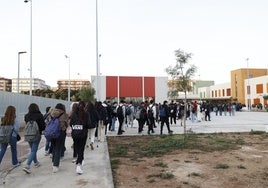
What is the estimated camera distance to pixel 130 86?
68688 millimetres

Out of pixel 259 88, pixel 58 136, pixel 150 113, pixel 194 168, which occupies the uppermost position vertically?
pixel 259 88

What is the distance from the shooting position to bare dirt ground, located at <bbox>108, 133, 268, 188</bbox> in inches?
252

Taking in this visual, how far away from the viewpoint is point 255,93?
76312mm

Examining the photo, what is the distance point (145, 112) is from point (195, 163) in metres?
7.86

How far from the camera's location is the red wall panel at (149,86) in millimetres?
69688

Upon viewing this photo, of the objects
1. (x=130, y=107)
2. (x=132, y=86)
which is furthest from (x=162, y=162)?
(x=132, y=86)

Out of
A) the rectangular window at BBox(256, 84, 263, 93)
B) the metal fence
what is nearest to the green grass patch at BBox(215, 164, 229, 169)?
the metal fence

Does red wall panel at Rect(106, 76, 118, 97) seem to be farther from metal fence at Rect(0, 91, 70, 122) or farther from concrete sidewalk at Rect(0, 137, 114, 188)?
concrete sidewalk at Rect(0, 137, 114, 188)

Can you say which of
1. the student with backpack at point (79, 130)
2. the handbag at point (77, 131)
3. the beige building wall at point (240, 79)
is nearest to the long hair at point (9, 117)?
the student with backpack at point (79, 130)

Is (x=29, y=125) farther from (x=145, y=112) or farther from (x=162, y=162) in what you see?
(x=145, y=112)

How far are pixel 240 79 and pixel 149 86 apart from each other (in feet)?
98.0

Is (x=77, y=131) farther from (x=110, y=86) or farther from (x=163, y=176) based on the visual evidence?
(x=110, y=86)

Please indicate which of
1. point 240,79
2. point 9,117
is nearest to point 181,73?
point 9,117

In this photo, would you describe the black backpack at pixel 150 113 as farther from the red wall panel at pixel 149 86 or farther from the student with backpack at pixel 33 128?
the red wall panel at pixel 149 86
